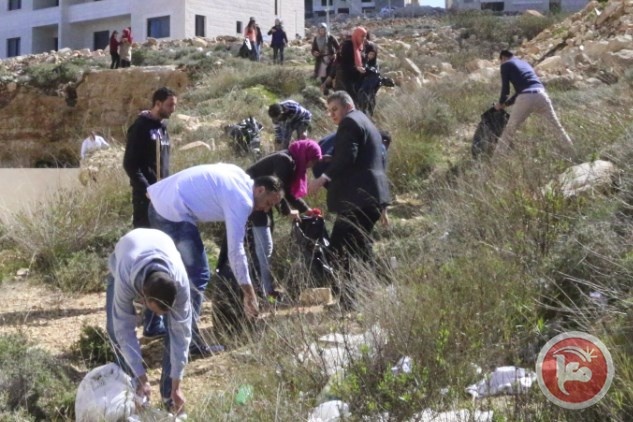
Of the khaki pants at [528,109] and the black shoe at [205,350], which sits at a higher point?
the khaki pants at [528,109]

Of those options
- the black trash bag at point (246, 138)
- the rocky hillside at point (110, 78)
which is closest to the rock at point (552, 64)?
the rocky hillside at point (110, 78)

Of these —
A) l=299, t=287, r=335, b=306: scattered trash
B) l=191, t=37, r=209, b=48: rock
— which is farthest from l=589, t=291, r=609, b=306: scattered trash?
l=191, t=37, r=209, b=48: rock

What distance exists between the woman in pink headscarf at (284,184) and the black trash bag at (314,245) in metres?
0.12

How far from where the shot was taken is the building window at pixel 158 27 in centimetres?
4075

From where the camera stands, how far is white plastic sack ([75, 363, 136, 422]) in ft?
14.3

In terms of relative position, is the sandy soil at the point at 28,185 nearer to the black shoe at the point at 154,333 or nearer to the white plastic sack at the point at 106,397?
the black shoe at the point at 154,333

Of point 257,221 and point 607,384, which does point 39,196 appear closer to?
point 257,221

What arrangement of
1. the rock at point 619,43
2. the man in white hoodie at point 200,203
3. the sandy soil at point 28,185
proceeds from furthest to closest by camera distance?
1. the rock at point 619,43
2. the sandy soil at point 28,185
3. the man in white hoodie at point 200,203

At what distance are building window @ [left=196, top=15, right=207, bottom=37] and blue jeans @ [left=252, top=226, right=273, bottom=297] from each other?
116ft

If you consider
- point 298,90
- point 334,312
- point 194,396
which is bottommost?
point 194,396

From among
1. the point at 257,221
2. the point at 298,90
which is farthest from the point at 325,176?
the point at 298,90

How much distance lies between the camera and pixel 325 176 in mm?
6844

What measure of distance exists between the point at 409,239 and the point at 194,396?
308 centimetres

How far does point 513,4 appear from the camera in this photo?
177ft
